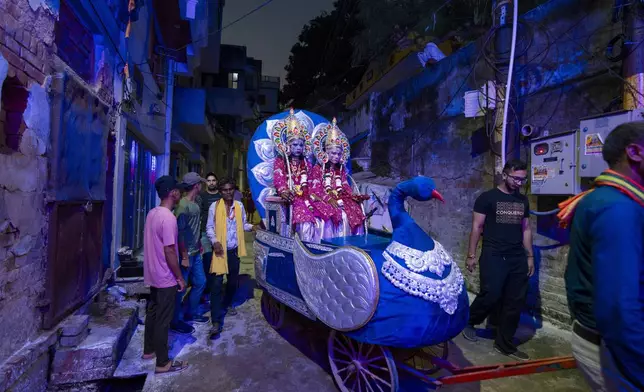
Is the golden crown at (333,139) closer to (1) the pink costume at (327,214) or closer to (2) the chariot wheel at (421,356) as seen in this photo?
(1) the pink costume at (327,214)

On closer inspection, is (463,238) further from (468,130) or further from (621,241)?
(621,241)

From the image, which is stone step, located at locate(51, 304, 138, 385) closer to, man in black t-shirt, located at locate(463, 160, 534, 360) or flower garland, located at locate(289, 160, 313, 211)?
flower garland, located at locate(289, 160, 313, 211)

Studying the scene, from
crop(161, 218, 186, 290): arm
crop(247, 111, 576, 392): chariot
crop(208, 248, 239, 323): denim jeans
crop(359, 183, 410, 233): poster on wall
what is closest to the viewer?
crop(247, 111, 576, 392): chariot

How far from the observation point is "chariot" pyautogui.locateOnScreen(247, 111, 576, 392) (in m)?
2.40

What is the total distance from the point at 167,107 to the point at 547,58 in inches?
338

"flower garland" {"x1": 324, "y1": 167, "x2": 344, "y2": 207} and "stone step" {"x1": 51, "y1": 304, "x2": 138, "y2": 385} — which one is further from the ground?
"flower garland" {"x1": 324, "y1": 167, "x2": 344, "y2": 207}

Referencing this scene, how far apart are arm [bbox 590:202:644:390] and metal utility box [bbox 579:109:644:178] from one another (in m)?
3.00

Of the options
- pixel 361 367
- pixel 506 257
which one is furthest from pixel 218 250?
pixel 506 257

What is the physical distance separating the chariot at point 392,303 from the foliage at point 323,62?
16.5 meters

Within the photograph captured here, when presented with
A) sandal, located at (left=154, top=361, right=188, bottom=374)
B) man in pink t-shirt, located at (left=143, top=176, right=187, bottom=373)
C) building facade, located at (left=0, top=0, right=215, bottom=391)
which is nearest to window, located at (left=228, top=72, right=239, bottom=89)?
building facade, located at (left=0, top=0, right=215, bottom=391)

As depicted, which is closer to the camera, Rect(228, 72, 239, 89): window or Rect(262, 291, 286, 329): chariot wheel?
Rect(262, 291, 286, 329): chariot wheel

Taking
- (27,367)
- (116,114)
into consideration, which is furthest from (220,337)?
(116,114)

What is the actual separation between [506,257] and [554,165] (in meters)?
1.51

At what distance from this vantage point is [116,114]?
16.4 feet
